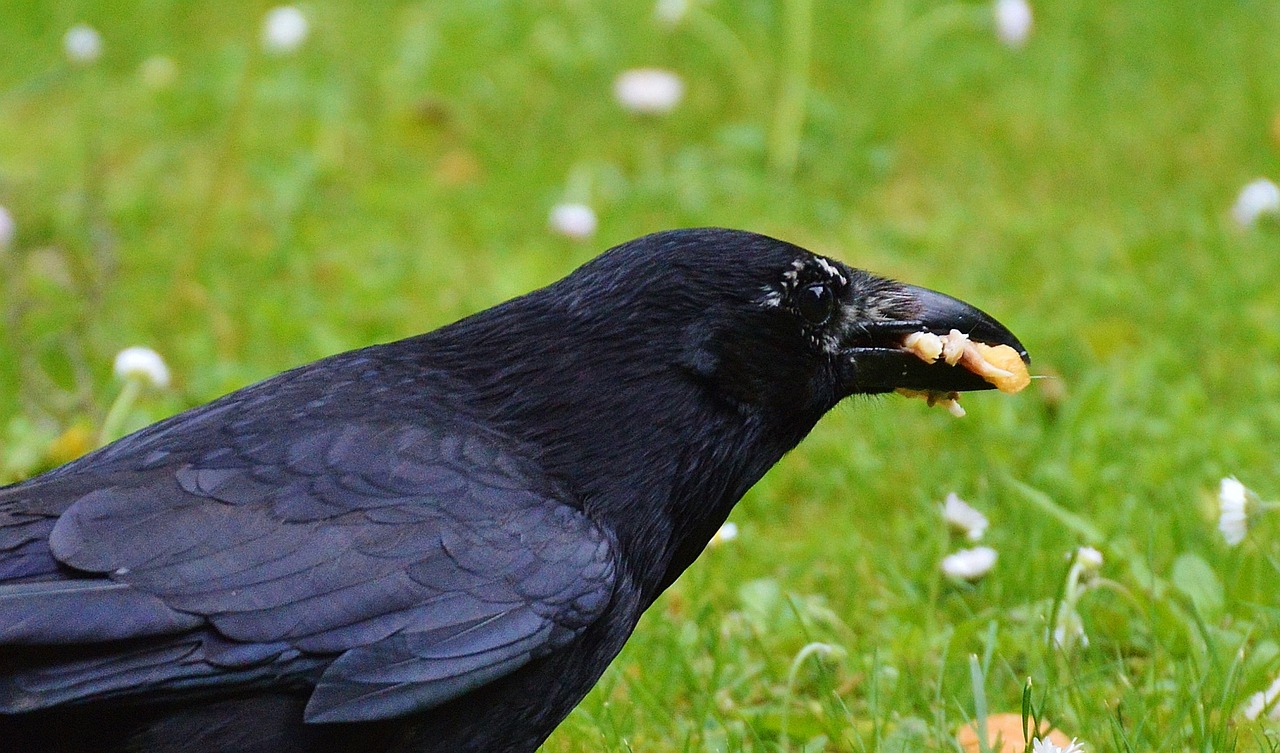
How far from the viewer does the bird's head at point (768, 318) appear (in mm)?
2973

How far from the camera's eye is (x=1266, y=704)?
120 inches

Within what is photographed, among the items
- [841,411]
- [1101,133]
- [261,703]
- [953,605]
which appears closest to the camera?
[261,703]

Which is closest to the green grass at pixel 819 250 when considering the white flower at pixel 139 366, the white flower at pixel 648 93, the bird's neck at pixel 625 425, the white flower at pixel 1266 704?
the white flower at pixel 1266 704

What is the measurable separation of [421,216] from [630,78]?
96 centimetres

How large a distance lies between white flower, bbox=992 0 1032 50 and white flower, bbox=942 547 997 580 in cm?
294

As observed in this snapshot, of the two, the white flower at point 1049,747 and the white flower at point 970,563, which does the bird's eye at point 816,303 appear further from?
the white flower at point 970,563

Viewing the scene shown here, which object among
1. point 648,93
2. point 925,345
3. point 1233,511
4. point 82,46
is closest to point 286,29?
point 82,46

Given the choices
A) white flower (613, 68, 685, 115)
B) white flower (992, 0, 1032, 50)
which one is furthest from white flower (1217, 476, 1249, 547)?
white flower (613, 68, 685, 115)

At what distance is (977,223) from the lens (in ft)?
21.3

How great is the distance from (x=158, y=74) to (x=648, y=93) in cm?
217

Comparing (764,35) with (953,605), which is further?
(764,35)

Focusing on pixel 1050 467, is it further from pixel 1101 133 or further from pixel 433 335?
pixel 1101 133

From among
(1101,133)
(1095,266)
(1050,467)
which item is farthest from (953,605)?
(1101,133)

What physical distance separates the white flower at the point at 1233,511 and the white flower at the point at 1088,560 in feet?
0.87
